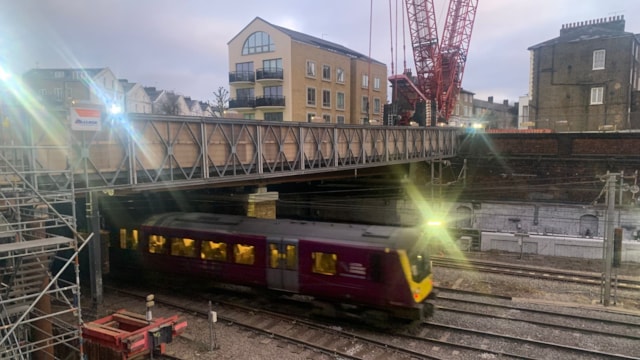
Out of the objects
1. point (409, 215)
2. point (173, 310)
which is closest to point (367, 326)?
point (173, 310)

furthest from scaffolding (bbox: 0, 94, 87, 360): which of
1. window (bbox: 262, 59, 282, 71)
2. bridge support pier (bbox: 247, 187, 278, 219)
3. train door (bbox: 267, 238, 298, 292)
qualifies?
window (bbox: 262, 59, 282, 71)

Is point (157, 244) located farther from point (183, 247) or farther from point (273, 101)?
point (273, 101)

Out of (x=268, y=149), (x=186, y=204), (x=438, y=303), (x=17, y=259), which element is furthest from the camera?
(x=186, y=204)

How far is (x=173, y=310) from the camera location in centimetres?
1343

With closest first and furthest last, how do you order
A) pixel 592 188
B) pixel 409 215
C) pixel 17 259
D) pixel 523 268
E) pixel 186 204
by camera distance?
pixel 17 259
pixel 523 268
pixel 186 204
pixel 592 188
pixel 409 215

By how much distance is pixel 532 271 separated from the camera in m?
17.9

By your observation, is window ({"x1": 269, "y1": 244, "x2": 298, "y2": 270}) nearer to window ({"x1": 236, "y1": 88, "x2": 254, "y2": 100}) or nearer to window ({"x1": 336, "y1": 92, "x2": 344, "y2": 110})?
window ({"x1": 236, "y1": 88, "x2": 254, "y2": 100})

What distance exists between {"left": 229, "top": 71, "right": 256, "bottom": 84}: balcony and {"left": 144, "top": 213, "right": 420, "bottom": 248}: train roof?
29.5 m

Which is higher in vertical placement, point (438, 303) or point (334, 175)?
point (334, 175)

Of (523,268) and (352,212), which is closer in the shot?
(523,268)

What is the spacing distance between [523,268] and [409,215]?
12.1 metres

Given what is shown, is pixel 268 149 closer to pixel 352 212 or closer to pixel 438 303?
pixel 438 303

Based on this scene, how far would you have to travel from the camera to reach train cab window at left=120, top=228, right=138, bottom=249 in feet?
50.4

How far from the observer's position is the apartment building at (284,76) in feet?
133
